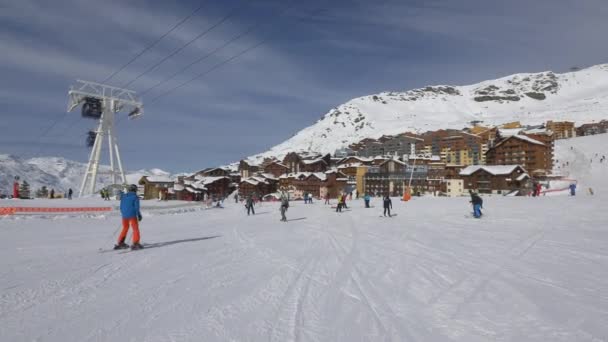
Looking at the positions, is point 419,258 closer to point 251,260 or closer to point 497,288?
point 497,288

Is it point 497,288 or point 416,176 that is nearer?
point 497,288

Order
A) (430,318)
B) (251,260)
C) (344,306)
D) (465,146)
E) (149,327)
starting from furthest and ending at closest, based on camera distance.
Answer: (465,146) → (251,260) → (344,306) → (430,318) → (149,327)

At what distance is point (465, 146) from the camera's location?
10462 centimetres

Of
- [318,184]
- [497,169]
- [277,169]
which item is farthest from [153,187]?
[497,169]

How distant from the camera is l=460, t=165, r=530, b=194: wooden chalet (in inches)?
2042

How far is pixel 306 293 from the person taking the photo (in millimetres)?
4770

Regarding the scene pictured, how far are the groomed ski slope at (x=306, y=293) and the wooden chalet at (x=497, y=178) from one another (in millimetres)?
49458

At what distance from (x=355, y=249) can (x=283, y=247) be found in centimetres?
180

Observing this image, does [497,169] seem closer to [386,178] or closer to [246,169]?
[386,178]

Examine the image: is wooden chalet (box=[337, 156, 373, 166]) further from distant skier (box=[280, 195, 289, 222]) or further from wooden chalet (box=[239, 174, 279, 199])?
distant skier (box=[280, 195, 289, 222])

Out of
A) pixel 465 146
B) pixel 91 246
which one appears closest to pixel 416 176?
pixel 465 146

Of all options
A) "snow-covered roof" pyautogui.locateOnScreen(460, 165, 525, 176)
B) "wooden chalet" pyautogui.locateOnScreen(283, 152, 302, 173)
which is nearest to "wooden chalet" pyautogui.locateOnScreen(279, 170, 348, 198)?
"wooden chalet" pyautogui.locateOnScreen(283, 152, 302, 173)

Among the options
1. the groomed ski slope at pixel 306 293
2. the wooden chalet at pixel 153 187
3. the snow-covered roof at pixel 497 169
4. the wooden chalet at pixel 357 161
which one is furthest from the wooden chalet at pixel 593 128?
the groomed ski slope at pixel 306 293

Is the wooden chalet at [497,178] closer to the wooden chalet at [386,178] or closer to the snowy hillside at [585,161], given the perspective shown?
the snowy hillside at [585,161]
